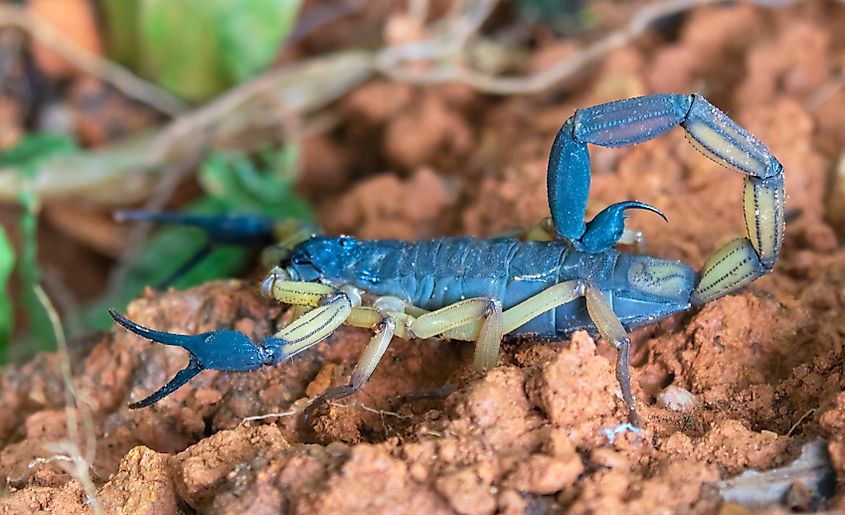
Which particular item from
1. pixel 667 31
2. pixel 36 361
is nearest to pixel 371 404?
pixel 36 361

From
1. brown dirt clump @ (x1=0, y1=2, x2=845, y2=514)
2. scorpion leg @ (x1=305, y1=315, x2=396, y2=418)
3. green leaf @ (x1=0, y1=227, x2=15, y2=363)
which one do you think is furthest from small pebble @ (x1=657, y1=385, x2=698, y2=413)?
green leaf @ (x1=0, y1=227, x2=15, y2=363)

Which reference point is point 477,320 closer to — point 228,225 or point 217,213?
point 228,225

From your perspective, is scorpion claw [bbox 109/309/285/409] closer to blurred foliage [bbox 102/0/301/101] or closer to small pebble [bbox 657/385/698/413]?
small pebble [bbox 657/385/698/413]

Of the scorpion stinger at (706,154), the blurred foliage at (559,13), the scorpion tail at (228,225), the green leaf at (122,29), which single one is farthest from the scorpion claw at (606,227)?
the green leaf at (122,29)

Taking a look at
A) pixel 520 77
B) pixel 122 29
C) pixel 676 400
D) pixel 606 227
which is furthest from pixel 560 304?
pixel 122 29

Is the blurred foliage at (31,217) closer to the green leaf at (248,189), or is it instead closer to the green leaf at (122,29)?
the green leaf at (122,29)
